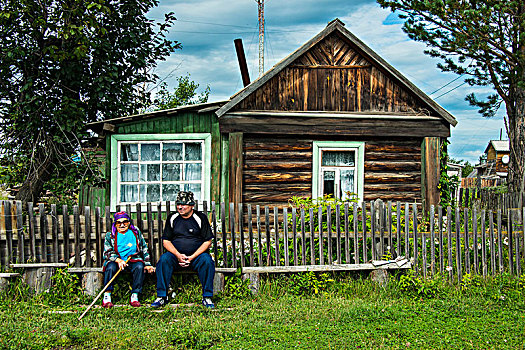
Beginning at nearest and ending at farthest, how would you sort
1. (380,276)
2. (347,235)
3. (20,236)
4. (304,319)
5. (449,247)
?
(304,319), (20,236), (380,276), (347,235), (449,247)

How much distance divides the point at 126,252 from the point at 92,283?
25.9 inches

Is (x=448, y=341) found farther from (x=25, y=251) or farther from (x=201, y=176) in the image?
(x=201, y=176)

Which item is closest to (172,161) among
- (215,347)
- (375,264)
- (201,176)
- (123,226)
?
(201,176)

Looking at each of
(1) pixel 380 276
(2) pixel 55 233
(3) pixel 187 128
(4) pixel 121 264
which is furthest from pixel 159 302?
(3) pixel 187 128

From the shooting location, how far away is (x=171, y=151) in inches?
409

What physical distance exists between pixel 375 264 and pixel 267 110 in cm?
470

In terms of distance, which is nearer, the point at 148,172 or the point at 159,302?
the point at 159,302

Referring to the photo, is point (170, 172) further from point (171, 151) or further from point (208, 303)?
point (208, 303)

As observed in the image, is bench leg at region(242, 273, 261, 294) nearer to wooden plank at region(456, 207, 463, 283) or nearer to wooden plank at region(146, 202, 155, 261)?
wooden plank at region(146, 202, 155, 261)

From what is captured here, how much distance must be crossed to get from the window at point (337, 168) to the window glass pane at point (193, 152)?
2.57m

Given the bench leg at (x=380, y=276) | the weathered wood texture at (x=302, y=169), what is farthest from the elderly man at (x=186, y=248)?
the weathered wood texture at (x=302, y=169)

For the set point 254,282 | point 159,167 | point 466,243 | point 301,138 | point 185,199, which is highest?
point 301,138

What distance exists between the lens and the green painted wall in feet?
33.7

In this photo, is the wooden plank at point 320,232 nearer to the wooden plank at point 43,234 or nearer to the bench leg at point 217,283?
the bench leg at point 217,283
